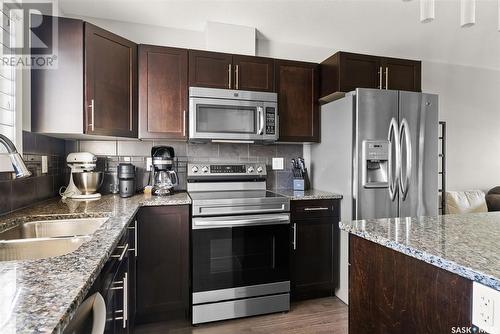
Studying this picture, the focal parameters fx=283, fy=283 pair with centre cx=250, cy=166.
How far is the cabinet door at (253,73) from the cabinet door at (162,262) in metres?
1.21

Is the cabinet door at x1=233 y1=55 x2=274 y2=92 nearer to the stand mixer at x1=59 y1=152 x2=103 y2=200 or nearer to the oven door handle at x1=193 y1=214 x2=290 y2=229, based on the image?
the oven door handle at x1=193 y1=214 x2=290 y2=229

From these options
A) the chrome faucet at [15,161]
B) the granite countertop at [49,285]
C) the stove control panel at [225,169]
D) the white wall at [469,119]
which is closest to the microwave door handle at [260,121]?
the stove control panel at [225,169]

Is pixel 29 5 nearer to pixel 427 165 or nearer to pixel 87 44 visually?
pixel 87 44

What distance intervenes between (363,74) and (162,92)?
179 cm

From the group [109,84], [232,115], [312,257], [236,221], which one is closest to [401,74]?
[232,115]

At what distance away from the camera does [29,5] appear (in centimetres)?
188

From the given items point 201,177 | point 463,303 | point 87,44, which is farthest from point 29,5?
point 463,303

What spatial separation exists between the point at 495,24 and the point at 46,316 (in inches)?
152

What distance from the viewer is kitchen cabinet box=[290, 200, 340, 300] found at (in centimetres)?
236

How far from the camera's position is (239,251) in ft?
7.09

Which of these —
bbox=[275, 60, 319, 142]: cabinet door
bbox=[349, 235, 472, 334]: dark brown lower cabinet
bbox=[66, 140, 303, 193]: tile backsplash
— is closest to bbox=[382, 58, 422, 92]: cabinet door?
bbox=[275, 60, 319, 142]: cabinet door

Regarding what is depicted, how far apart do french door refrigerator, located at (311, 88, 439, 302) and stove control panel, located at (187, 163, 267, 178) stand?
72 cm

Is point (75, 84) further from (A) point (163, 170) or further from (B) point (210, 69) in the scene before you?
(B) point (210, 69)

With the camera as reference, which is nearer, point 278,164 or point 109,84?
point 109,84
